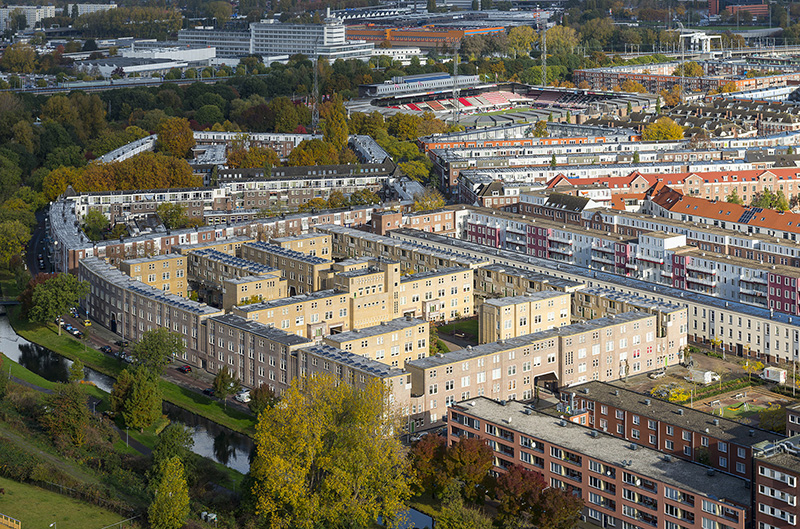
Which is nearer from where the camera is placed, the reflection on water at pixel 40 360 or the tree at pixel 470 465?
the tree at pixel 470 465

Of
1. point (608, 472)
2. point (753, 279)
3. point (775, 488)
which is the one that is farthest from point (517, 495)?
point (753, 279)

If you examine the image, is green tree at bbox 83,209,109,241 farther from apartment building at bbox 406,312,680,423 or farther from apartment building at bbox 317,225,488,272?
apartment building at bbox 406,312,680,423

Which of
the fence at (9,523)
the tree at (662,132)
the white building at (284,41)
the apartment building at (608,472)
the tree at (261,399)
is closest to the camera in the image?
the apartment building at (608,472)

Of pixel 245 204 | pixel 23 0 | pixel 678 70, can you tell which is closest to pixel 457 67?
pixel 678 70

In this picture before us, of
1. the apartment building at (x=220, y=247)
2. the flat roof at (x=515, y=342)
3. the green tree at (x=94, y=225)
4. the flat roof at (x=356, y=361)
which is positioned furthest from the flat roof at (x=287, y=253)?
the flat roof at (x=515, y=342)

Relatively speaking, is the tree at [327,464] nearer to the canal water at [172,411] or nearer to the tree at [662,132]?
the canal water at [172,411]

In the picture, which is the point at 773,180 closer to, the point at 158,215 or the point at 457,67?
the point at 158,215

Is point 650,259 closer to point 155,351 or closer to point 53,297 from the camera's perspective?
point 155,351

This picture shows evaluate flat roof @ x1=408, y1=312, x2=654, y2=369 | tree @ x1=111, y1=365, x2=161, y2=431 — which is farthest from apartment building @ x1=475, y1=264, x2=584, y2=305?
tree @ x1=111, y1=365, x2=161, y2=431
